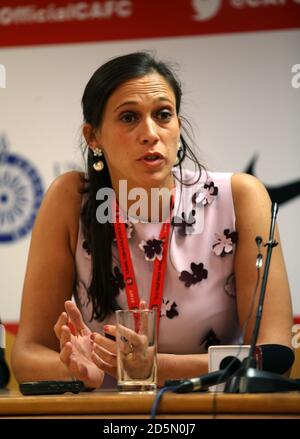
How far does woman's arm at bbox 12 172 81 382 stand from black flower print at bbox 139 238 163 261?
0.23 metres

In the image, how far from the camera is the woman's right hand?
5.60ft

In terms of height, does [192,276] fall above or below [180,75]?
below

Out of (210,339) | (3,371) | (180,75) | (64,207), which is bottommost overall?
(3,371)

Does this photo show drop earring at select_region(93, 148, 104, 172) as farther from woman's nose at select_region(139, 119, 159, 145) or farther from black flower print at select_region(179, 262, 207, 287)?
black flower print at select_region(179, 262, 207, 287)

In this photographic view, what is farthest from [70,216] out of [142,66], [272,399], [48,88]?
[272,399]

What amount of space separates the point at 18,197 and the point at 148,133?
106 centimetres

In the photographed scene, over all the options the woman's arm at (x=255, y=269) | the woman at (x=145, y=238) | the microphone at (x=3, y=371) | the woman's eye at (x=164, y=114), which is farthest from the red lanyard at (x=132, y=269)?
the microphone at (x=3, y=371)

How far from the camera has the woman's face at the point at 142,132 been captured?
235 cm

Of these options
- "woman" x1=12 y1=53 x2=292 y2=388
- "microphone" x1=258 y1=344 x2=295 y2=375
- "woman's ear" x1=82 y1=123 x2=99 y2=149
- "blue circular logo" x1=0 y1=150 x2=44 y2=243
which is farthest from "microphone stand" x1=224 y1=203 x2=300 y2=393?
"blue circular logo" x1=0 y1=150 x2=44 y2=243

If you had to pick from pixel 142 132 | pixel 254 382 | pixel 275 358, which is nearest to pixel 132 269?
pixel 142 132

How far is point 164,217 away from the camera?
2510mm

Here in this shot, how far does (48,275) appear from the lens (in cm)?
242

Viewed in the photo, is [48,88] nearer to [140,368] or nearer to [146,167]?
[146,167]

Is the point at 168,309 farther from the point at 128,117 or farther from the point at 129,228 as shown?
the point at 128,117
